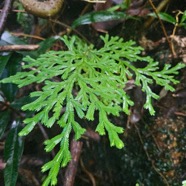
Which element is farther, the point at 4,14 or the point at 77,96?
the point at 4,14

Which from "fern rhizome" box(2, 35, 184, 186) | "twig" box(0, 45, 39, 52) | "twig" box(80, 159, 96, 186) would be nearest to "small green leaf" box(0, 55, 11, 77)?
"twig" box(0, 45, 39, 52)

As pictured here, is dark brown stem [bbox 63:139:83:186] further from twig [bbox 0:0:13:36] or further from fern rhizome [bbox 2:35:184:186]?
twig [bbox 0:0:13:36]

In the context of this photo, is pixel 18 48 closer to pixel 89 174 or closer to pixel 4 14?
pixel 4 14

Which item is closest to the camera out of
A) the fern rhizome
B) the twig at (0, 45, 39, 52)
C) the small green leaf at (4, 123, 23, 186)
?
the fern rhizome

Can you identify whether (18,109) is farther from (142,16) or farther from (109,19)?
(142,16)

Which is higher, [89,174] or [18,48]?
[18,48]

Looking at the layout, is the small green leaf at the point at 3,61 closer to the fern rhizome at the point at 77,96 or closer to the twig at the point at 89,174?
the fern rhizome at the point at 77,96

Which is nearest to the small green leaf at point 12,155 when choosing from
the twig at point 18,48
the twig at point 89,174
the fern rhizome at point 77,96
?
the fern rhizome at point 77,96

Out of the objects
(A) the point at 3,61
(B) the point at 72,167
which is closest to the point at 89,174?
(B) the point at 72,167

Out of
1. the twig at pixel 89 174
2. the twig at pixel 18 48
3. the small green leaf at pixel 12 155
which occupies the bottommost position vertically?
the twig at pixel 89 174

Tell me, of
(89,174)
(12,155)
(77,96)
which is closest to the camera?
(77,96)

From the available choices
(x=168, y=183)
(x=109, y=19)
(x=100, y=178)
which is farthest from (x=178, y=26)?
(x=100, y=178)

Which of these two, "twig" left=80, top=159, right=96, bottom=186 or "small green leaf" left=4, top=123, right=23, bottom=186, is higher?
"small green leaf" left=4, top=123, right=23, bottom=186

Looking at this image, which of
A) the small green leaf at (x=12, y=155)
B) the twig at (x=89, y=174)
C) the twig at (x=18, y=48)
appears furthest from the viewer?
the twig at (x=89, y=174)
